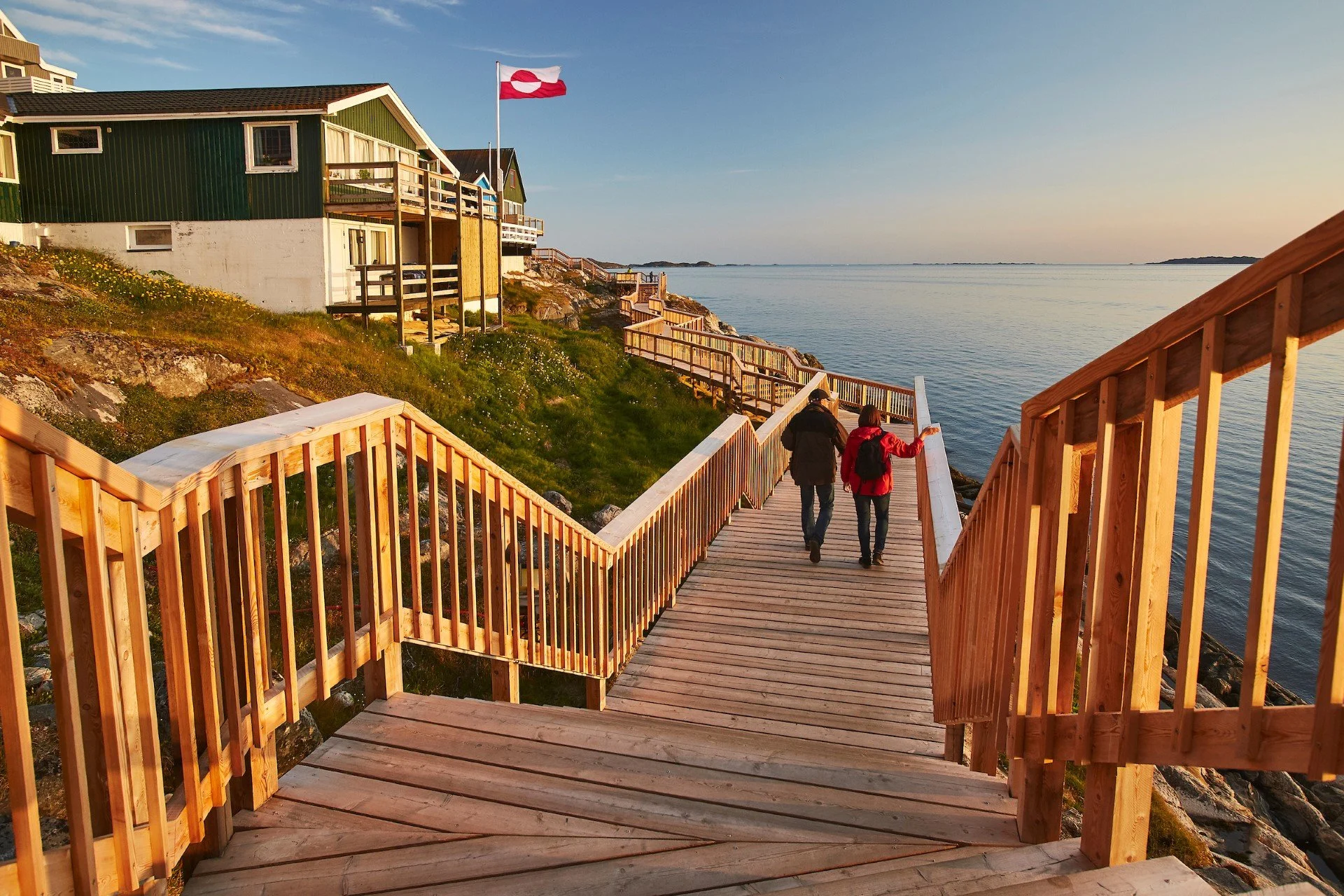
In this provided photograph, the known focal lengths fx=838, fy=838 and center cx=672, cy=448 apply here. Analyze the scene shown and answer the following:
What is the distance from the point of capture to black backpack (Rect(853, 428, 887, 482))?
7.86 m

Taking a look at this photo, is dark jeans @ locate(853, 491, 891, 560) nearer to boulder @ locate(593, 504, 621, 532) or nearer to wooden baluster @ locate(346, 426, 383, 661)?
boulder @ locate(593, 504, 621, 532)

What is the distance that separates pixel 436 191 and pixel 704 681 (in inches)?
780

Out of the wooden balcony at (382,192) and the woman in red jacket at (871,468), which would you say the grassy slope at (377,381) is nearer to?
the wooden balcony at (382,192)

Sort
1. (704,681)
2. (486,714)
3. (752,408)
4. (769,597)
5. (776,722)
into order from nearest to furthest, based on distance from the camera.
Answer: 1. (486,714)
2. (776,722)
3. (704,681)
4. (769,597)
5. (752,408)

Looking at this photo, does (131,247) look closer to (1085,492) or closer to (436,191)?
(436,191)

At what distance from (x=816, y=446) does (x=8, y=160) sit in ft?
70.3

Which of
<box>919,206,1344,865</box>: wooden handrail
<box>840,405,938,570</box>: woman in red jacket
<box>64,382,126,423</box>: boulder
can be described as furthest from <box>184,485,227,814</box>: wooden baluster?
<box>64,382,126,423</box>: boulder

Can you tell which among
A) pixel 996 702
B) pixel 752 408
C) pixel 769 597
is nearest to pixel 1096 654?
pixel 996 702

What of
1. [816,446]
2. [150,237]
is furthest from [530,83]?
[816,446]

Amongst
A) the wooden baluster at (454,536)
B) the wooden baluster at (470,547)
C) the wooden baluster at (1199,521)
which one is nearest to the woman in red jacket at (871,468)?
the wooden baluster at (470,547)

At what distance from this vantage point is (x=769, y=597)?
738cm

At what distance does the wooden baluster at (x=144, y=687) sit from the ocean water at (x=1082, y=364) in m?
4.85

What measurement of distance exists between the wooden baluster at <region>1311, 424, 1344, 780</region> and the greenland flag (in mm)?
30426

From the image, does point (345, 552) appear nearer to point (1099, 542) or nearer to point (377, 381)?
point (1099, 542)
